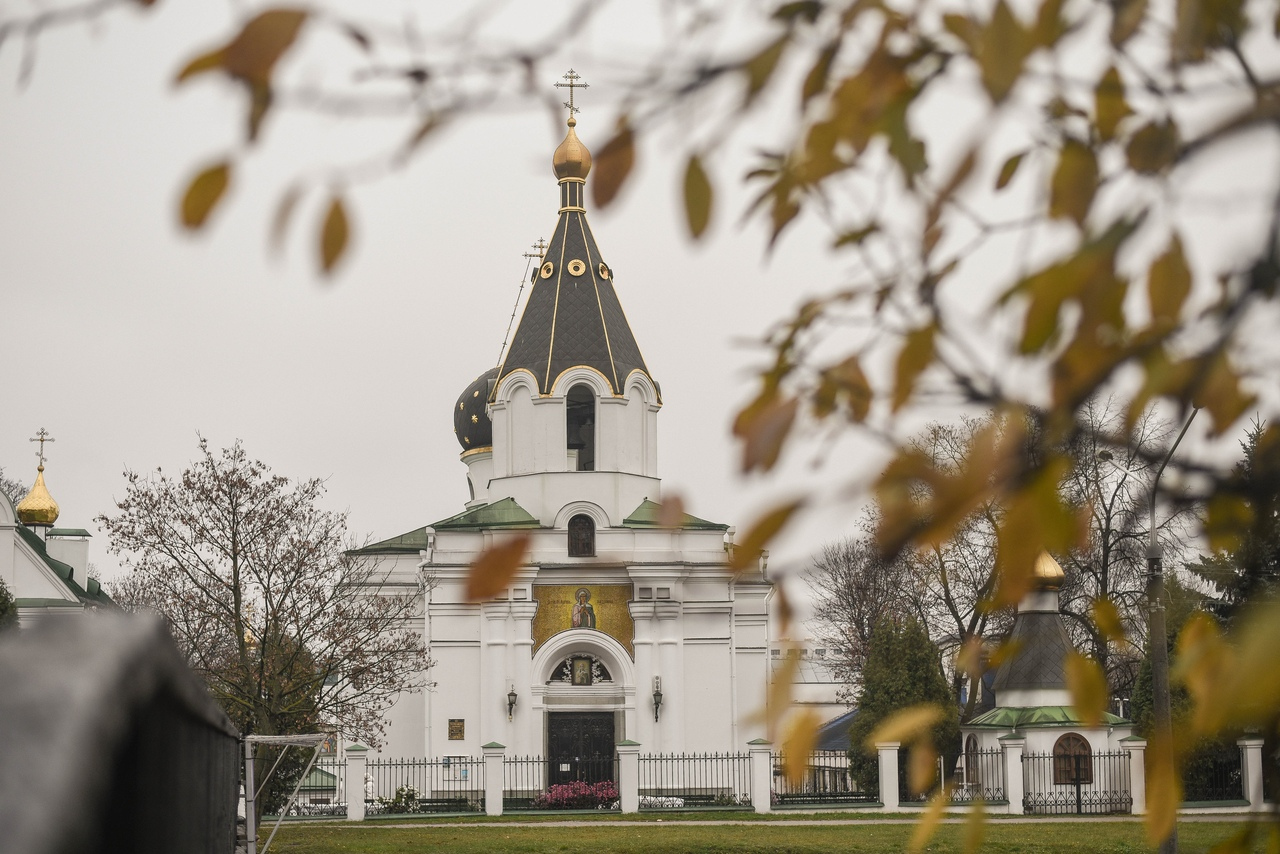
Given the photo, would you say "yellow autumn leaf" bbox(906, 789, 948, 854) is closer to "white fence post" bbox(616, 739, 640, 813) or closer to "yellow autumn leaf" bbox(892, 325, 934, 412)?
"yellow autumn leaf" bbox(892, 325, 934, 412)

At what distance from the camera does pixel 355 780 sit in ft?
88.8

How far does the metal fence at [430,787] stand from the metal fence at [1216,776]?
45.6ft

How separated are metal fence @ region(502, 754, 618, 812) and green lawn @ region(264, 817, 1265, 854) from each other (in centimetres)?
552

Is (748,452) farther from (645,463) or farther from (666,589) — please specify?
(645,463)

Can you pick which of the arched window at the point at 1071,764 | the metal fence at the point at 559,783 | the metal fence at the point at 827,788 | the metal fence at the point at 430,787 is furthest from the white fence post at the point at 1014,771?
the metal fence at the point at 430,787

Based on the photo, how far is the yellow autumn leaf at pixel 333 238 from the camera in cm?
180

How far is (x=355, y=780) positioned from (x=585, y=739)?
8.22 meters

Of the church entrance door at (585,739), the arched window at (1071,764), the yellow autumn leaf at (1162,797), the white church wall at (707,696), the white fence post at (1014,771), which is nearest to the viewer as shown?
the yellow autumn leaf at (1162,797)

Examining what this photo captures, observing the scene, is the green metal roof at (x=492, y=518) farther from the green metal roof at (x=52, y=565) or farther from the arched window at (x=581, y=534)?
the green metal roof at (x=52, y=565)

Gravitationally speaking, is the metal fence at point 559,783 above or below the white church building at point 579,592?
below

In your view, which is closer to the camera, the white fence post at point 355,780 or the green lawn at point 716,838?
the green lawn at point 716,838

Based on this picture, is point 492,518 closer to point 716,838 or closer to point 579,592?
point 579,592

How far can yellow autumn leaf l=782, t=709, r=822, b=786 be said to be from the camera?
2.01m

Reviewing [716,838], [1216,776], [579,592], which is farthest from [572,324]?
[716,838]
